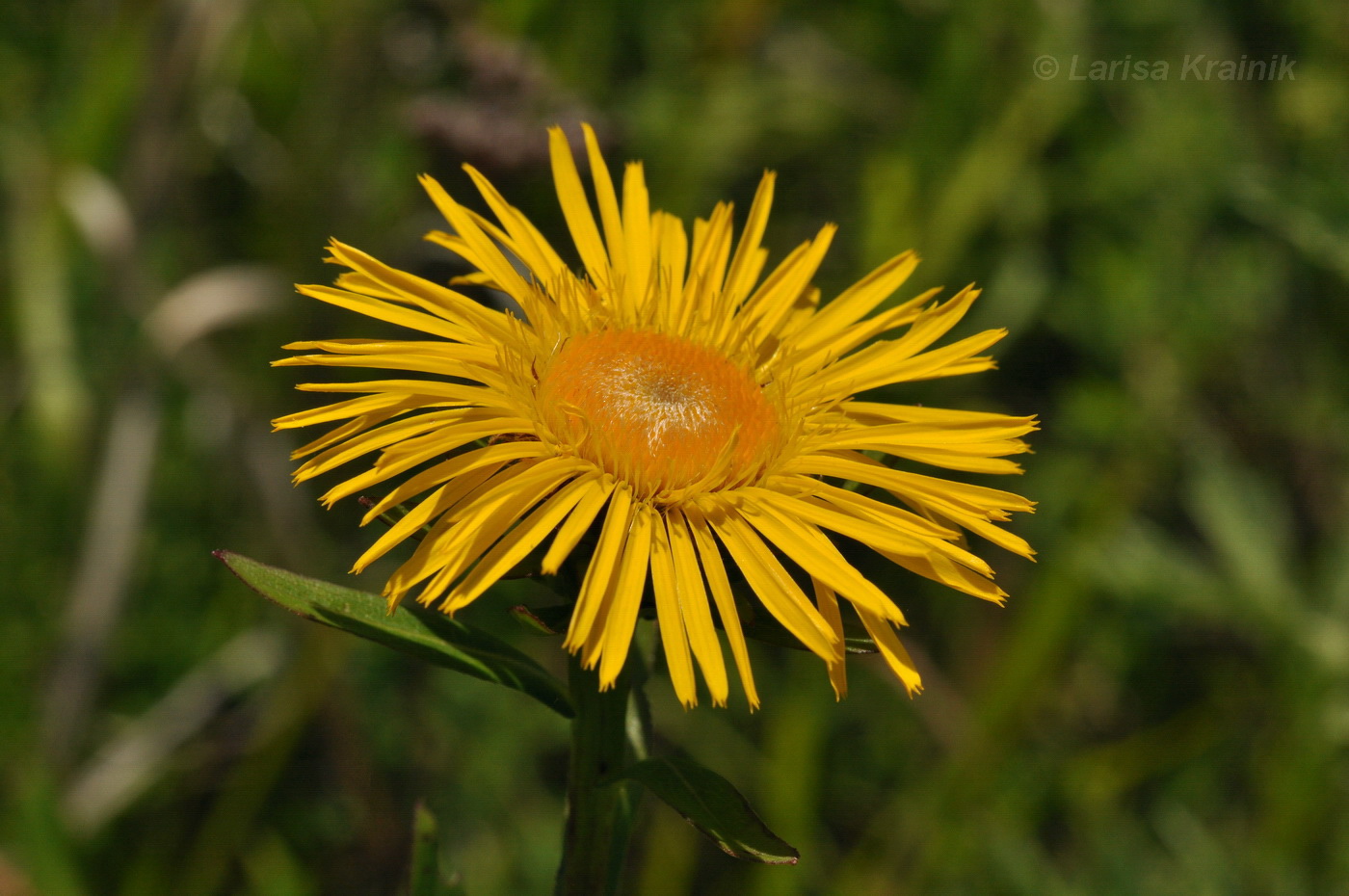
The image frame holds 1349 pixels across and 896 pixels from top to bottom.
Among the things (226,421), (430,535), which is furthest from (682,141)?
(430,535)

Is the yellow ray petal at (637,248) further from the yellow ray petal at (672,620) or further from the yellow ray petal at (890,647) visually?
the yellow ray petal at (890,647)

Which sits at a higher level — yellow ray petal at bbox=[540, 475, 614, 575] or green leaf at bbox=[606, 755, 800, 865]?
yellow ray petal at bbox=[540, 475, 614, 575]

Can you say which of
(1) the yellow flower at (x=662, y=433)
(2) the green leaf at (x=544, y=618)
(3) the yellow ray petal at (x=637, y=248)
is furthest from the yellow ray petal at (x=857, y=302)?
(2) the green leaf at (x=544, y=618)

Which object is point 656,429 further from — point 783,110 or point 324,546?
point 783,110

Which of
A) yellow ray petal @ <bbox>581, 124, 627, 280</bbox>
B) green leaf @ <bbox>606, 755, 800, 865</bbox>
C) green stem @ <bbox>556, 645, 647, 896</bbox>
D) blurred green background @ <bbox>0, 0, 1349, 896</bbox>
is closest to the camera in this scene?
green leaf @ <bbox>606, 755, 800, 865</bbox>

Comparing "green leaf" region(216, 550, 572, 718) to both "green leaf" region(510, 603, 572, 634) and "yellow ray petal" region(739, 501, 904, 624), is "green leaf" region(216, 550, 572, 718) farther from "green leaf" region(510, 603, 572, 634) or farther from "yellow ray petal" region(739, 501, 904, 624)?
"yellow ray petal" region(739, 501, 904, 624)

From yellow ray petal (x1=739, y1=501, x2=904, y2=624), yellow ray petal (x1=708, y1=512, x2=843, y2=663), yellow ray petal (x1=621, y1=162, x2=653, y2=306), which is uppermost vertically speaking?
yellow ray petal (x1=621, y1=162, x2=653, y2=306)

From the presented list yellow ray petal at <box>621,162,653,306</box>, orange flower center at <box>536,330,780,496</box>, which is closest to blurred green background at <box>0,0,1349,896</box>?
yellow ray petal at <box>621,162,653,306</box>
